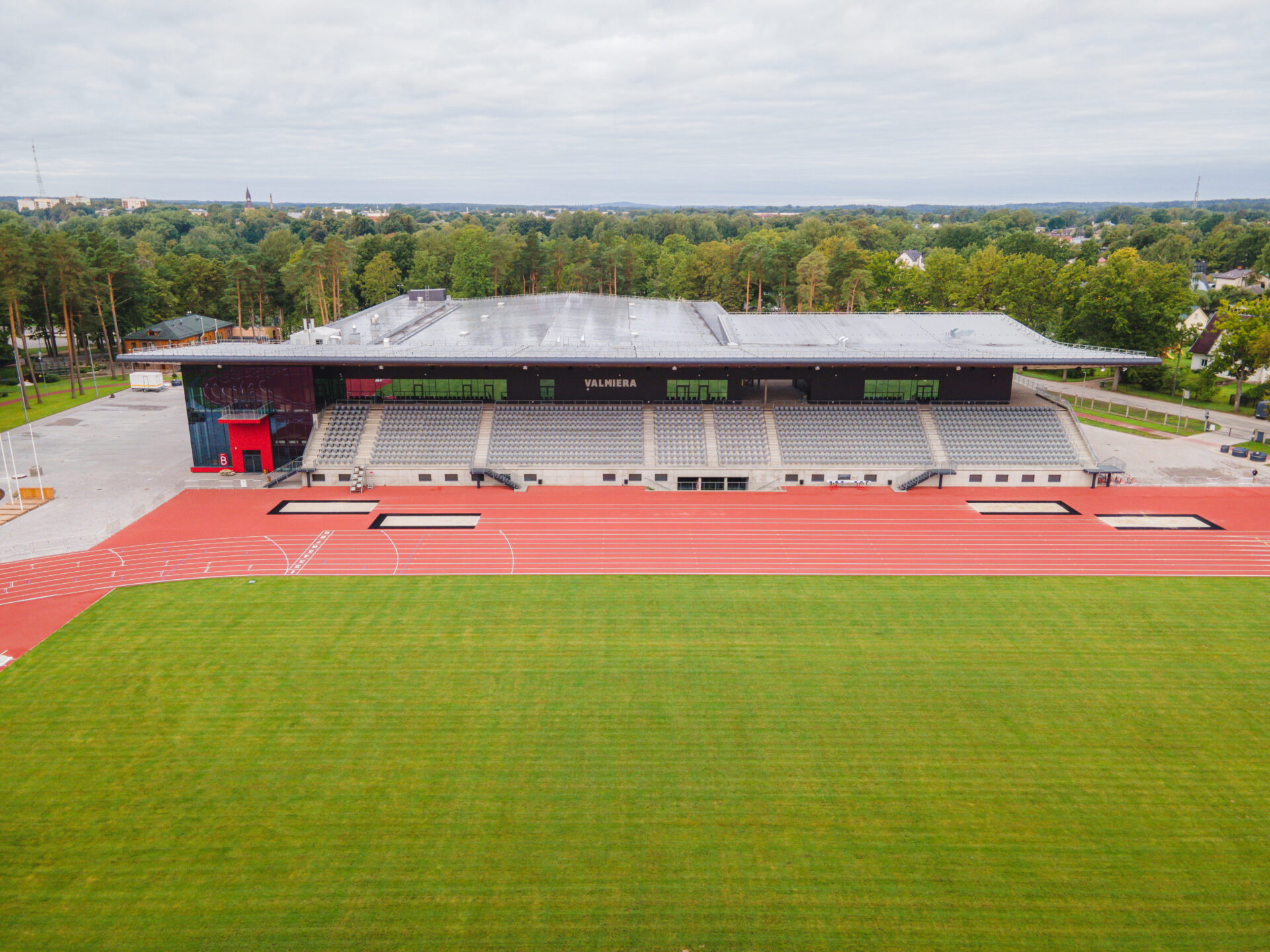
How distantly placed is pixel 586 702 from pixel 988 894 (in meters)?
10.3

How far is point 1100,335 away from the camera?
63750mm

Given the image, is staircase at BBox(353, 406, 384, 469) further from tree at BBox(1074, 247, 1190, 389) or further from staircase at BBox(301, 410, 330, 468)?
tree at BBox(1074, 247, 1190, 389)

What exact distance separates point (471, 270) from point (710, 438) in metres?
59.5

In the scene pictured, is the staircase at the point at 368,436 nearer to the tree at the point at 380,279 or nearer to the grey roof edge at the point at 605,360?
the grey roof edge at the point at 605,360

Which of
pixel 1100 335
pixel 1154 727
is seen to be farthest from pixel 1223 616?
pixel 1100 335

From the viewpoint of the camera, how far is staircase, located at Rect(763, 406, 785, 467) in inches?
1603

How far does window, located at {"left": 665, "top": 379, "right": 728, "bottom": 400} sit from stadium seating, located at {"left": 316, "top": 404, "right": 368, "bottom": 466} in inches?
707

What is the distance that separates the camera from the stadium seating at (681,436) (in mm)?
40562

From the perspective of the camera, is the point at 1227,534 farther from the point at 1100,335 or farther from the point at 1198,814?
the point at 1100,335

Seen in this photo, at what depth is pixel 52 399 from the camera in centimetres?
5925

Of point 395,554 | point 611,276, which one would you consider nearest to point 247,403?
point 395,554

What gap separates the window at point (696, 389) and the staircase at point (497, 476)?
11127 mm

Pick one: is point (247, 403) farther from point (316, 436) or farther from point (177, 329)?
point (177, 329)

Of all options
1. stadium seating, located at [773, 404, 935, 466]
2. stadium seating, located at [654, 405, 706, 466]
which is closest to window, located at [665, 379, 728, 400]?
stadium seating, located at [654, 405, 706, 466]
